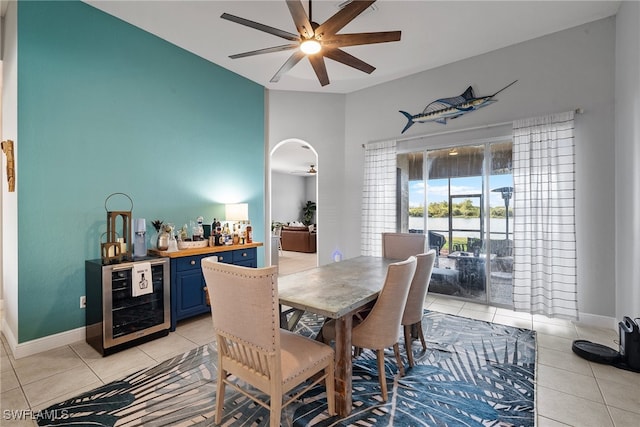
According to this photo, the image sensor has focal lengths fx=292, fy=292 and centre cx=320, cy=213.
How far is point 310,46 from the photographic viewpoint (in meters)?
2.43

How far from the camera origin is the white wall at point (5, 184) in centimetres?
254

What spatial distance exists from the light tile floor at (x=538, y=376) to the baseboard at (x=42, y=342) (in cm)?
6

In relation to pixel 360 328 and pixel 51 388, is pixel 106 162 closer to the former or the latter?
pixel 51 388

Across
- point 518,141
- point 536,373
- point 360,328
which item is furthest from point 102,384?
point 518,141

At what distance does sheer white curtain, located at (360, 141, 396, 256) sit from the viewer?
15.0 ft

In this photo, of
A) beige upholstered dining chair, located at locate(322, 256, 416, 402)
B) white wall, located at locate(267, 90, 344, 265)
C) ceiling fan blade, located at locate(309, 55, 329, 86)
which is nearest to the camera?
beige upholstered dining chair, located at locate(322, 256, 416, 402)

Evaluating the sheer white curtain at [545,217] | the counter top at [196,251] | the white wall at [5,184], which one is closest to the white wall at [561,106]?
the sheer white curtain at [545,217]

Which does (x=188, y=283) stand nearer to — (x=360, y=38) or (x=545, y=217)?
(x=360, y=38)

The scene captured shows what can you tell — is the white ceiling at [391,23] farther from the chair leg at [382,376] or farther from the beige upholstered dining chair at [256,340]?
the chair leg at [382,376]

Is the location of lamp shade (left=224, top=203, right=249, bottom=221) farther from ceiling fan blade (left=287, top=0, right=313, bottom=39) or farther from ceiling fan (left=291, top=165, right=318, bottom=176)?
ceiling fan (left=291, top=165, right=318, bottom=176)

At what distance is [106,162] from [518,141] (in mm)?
4636

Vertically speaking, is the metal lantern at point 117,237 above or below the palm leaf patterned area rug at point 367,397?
above

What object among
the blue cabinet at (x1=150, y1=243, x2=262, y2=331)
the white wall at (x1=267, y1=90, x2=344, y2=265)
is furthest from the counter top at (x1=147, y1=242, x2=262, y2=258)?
the white wall at (x1=267, y1=90, x2=344, y2=265)

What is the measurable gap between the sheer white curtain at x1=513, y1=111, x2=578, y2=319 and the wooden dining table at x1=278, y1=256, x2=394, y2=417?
87.9 inches
